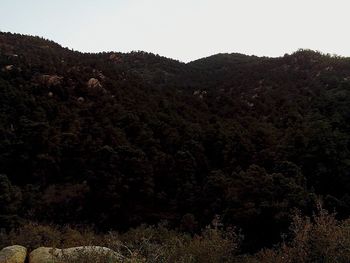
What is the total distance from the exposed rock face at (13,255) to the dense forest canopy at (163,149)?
12.2 meters

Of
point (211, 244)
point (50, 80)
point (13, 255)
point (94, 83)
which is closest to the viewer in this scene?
point (13, 255)

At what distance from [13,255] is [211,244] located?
375 inches

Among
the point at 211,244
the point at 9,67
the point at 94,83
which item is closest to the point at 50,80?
the point at 9,67

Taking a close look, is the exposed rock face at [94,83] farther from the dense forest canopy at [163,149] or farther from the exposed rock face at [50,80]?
the exposed rock face at [50,80]

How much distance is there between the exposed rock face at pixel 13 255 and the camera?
70.1ft

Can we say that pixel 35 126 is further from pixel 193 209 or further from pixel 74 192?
pixel 193 209

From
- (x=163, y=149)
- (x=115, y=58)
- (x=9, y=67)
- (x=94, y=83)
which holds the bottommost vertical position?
(x=163, y=149)

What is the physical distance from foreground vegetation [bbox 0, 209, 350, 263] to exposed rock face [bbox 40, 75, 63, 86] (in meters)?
22.5

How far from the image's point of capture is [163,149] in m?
49.0

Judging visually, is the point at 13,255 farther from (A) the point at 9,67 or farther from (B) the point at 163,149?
(A) the point at 9,67

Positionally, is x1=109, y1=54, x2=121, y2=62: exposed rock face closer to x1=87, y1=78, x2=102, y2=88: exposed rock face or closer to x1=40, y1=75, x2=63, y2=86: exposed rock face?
x1=87, y1=78, x2=102, y2=88: exposed rock face

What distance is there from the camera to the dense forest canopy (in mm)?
37312

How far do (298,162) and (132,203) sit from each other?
1600cm

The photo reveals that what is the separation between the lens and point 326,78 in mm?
60938
